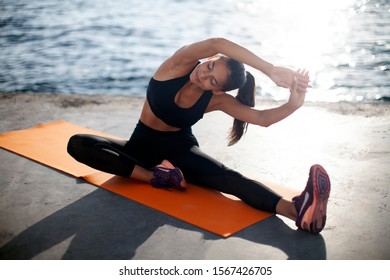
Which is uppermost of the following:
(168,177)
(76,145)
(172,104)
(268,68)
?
(268,68)

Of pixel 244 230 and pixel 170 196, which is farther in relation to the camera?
pixel 170 196

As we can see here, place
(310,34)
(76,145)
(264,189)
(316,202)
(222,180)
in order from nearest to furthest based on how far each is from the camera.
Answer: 1. (316,202)
2. (264,189)
3. (222,180)
4. (76,145)
5. (310,34)

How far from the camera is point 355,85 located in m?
5.65

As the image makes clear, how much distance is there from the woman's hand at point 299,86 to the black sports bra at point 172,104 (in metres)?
0.48

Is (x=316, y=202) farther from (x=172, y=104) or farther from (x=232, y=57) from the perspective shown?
(x=172, y=104)

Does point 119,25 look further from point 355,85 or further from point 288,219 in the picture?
point 288,219

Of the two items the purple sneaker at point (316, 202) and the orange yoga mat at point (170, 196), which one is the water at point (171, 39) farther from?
the purple sneaker at point (316, 202)

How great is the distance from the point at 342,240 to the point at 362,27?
22.0 feet

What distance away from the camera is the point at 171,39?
7.93 metres

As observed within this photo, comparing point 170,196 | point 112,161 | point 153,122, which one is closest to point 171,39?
point 153,122

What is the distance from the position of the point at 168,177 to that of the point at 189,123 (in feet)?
1.00

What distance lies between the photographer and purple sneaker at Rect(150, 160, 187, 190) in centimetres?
265

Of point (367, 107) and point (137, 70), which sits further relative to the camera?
point (137, 70)

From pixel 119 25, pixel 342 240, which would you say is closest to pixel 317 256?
pixel 342 240
